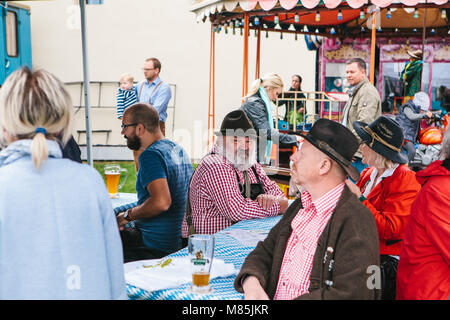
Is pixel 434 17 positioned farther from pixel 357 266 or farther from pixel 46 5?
pixel 357 266

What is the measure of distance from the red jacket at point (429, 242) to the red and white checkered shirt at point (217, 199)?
1.16 m

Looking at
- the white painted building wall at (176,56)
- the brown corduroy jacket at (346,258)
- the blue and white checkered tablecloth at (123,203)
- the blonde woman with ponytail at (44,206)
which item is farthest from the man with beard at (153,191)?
the white painted building wall at (176,56)

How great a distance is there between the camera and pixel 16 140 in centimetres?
152

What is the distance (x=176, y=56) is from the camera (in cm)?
1185

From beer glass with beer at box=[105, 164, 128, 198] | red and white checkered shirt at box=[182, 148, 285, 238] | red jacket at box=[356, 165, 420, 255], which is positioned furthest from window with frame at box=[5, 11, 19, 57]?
red jacket at box=[356, 165, 420, 255]

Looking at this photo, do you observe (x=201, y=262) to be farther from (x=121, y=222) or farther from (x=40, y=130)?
(x=121, y=222)

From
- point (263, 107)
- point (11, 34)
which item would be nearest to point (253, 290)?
point (263, 107)

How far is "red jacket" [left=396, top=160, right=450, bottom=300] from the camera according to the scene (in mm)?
1981

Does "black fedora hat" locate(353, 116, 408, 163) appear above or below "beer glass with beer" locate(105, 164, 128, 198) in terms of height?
above

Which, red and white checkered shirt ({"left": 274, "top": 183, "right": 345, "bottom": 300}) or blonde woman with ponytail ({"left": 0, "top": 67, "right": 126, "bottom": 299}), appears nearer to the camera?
blonde woman with ponytail ({"left": 0, "top": 67, "right": 126, "bottom": 299})

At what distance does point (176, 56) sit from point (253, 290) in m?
10.5

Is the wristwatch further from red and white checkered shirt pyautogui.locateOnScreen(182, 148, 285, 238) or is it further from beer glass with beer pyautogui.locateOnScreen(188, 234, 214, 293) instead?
beer glass with beer pyautogui.locateOnScreen(188, 234, 214, 293)

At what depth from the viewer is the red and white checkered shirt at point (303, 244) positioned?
1.87 metres

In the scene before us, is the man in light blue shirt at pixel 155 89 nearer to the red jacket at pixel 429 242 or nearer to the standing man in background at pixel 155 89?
the standing man in background at pixel 155 89
